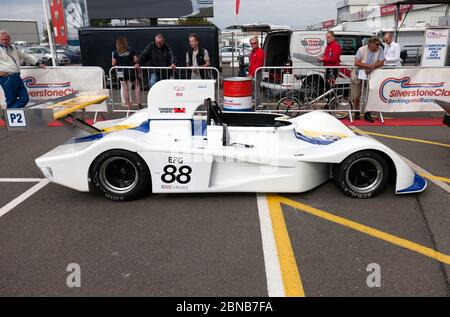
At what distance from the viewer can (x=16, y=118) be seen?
11.7 feet

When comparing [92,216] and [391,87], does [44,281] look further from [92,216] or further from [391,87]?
[391,87]

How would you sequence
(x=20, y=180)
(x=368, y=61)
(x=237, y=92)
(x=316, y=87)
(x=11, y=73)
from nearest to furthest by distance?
(x=20, y=180), (x=237, y=92), (x=11, y=73), (x=368, y=61), (x=316, y=87)

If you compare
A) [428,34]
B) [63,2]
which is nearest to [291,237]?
[428,34]

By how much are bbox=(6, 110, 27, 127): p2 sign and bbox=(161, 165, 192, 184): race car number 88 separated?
1444 millimetres

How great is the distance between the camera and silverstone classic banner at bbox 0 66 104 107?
814cm

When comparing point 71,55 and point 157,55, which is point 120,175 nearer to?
point 157,55

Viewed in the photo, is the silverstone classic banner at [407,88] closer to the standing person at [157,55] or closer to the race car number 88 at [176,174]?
the standing person at [157,55]

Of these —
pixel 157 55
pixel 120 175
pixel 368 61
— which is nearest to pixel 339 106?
pixel 368 61

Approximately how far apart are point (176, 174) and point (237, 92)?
328cm

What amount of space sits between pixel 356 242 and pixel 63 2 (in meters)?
18.7

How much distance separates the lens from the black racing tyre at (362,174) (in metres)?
3.76

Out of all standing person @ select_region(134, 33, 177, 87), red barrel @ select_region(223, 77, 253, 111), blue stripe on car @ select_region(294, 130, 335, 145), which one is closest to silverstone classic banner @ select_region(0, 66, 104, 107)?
standing person @ select_region(134, 33, 177, 87)
